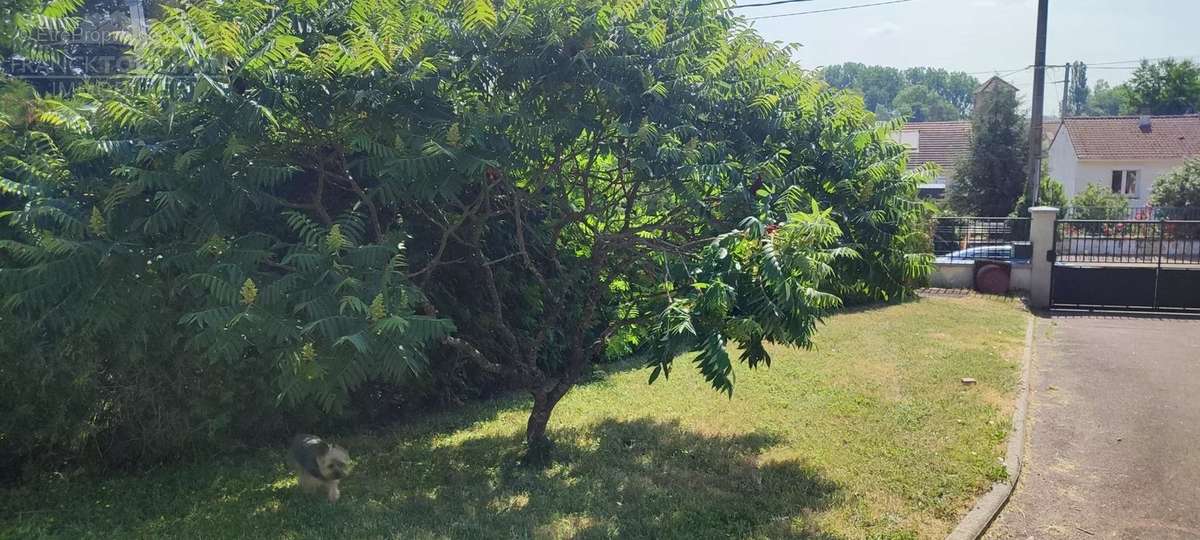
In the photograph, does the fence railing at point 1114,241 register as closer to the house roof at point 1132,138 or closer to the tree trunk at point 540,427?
the tree trunk at point 540,427

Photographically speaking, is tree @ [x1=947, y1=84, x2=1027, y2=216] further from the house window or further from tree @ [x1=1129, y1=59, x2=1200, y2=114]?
tree @ [x1=1129, y1=59, x2=1200, y2=114]

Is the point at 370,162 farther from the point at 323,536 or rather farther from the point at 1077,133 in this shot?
the point at 1077,133

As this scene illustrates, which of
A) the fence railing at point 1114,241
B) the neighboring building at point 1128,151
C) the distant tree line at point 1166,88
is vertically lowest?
the fence railing at point 1114,241

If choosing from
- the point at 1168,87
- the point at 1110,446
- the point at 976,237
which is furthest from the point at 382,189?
the point at 1168,87

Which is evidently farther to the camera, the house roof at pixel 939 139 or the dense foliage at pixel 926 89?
the dense foliage at pixel 926 89

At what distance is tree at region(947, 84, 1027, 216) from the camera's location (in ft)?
109

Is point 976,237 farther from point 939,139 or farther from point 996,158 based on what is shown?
point 939,139

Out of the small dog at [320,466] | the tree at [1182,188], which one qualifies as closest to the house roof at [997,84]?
the tree at [1182,188]

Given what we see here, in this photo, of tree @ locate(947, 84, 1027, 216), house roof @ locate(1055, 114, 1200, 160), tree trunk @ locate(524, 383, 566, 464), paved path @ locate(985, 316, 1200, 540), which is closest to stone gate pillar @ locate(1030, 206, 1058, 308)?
paved path @ locate(985, 316, 1200, 540)

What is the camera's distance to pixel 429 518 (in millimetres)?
5859

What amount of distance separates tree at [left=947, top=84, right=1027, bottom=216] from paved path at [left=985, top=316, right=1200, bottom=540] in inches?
864

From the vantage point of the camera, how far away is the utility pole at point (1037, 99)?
20.4 meters

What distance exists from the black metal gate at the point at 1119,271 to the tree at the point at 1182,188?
14.5m

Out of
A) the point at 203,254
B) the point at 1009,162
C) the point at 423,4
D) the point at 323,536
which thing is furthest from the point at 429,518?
the point at 1009,162
